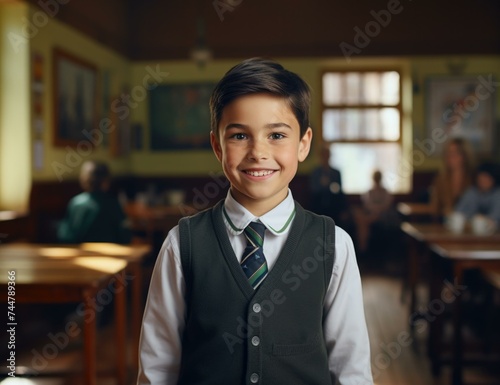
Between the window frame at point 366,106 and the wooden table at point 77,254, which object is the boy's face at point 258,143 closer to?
the wooden table at point 77,254

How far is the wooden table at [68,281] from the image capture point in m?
2.44

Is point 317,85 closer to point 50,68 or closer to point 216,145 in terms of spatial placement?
point 50,68

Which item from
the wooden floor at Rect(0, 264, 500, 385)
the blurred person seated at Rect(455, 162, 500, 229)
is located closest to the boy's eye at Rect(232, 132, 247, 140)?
the wooden floor at Rect(0, 264, 500, 385)

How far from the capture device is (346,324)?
48.7 inches

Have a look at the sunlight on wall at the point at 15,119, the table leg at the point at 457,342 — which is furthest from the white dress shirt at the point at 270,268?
the sunlight on wall at the point at 15,119

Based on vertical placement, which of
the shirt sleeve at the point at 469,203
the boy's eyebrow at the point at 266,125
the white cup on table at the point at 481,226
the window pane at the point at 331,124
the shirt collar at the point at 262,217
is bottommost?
the white cup on table at the point at 481,226

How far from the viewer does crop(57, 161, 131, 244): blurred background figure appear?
452cm

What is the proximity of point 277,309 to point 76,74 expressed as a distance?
6.31 metres

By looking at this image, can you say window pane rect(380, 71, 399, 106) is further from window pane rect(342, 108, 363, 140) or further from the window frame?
window pane rect(342, 108, 363, 140)

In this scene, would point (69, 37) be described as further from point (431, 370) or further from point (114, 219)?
point (431, 370)

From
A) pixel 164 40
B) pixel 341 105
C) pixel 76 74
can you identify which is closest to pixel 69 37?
pixel 76 74

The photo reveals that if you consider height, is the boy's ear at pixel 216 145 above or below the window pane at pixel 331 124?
below

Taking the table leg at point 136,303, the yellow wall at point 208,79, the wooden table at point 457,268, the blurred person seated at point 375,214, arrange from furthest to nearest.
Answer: the yellow wall at point 208,79 < the blurred person seated at point 375,214 < the table leg at point 136,303 < the wooden table at point 457,268

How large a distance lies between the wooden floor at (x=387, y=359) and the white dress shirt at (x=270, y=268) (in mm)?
2527
